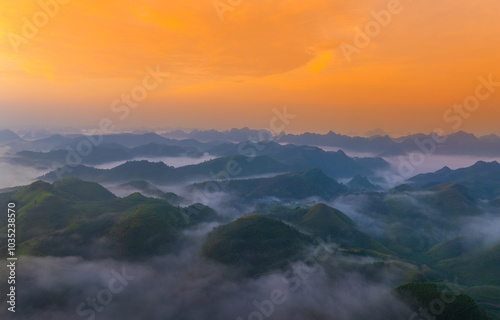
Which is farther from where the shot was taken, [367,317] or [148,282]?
[148,282]

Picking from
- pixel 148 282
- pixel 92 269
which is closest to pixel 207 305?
pixel 148 282

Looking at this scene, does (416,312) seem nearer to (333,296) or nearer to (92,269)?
(333,296)

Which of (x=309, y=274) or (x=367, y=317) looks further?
(x=309, y=274)

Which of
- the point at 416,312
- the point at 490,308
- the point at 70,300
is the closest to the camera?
the point at 416,312

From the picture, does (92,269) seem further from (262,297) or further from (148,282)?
(262,297)

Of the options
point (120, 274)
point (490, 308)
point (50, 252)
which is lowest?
point (490, 308)

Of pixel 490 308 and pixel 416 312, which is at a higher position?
pixel 416 312

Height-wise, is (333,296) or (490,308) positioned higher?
(333,296)

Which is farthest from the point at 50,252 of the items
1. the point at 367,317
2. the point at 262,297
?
the point at 367,317

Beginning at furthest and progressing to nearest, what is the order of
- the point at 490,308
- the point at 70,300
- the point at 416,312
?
1. the point at 490,308
2. the point at 70,300
3. the point at 416,312
